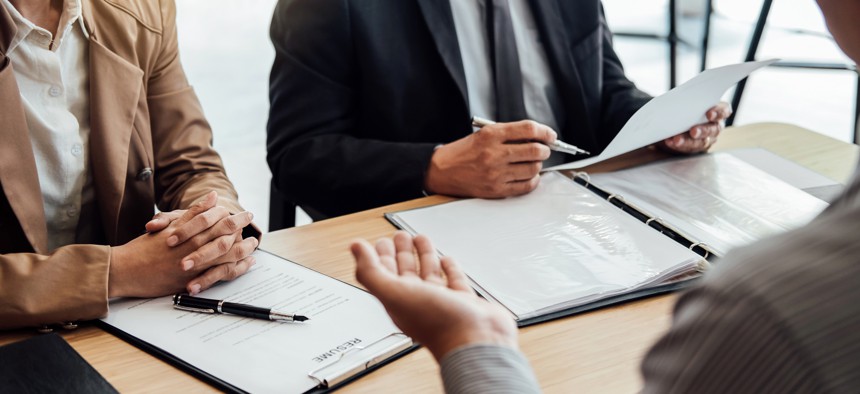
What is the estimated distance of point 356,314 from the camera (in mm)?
1037

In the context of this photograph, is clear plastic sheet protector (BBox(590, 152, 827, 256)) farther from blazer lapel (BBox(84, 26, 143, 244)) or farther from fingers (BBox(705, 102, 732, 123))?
blazer lapel (BBox(84, 26, 143, 244))

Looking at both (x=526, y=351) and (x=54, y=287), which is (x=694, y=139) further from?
(x=54, y=287)

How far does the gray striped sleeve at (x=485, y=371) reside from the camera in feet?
2.30

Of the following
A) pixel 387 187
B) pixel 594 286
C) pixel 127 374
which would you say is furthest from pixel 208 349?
pixel 387 187

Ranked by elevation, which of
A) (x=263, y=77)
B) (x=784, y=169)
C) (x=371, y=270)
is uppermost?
(x=371, y=270)

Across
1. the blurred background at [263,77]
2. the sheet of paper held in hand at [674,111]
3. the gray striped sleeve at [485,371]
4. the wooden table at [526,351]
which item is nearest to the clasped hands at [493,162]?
the sheet of paper held in hand at [674,111]

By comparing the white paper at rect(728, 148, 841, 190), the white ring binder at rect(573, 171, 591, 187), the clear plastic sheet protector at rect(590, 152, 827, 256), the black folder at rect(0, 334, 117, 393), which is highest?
the black folder at rect(0, 334, 117, 393)

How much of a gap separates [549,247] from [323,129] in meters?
→ 0.58

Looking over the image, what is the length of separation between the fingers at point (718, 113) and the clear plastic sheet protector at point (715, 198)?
7 cm

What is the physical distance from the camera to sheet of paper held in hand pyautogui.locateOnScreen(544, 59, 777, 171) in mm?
1404

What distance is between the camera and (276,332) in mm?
1002

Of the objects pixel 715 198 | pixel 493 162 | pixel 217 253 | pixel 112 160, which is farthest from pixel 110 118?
pixel 715 198

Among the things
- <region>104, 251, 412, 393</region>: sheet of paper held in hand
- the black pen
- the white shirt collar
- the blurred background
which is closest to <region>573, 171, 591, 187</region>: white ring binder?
<region>104, 251, 412, 393</region>: sheet of paper held in hand

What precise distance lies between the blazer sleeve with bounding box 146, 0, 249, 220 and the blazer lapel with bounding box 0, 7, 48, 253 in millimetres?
249
